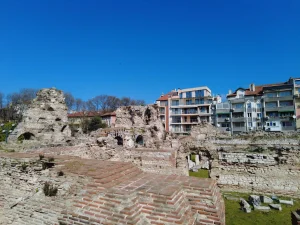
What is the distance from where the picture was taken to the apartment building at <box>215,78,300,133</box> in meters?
35.5

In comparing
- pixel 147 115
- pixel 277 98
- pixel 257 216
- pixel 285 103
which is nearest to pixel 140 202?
pixel 257 216

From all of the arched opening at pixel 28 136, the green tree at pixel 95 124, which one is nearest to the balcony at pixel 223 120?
the green tree at pixel 95 124

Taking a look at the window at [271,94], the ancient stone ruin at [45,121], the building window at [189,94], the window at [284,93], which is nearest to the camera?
the ancient stone ruin at [45,121]

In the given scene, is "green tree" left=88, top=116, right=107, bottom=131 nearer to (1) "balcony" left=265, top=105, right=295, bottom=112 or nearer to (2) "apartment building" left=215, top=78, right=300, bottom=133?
(2) "apartment building" left=215, top=78, right=300, bottom=133

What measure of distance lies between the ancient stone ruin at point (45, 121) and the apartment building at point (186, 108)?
26960mm

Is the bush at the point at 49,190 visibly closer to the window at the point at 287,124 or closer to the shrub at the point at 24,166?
the shrub at the point at 24,166

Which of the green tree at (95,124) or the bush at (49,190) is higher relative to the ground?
the green tree at (95,124)

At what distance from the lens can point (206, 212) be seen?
3789 millimetres

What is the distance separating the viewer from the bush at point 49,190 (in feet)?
15.0

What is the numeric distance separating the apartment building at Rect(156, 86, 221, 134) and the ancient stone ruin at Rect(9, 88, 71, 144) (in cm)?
2696

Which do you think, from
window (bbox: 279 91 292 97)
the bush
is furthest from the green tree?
the bush

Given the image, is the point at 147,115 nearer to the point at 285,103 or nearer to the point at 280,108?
the point at 280,108

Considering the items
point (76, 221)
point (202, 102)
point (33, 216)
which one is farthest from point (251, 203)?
point (202, 102)

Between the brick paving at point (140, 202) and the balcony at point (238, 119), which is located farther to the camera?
the balcony at point (238, 119)
